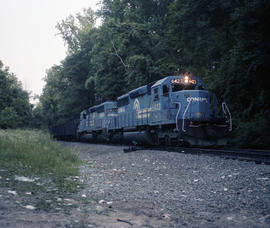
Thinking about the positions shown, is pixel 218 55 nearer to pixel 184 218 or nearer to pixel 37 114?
pixel 184 218

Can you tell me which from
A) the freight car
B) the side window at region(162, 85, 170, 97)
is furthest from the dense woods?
the freight car

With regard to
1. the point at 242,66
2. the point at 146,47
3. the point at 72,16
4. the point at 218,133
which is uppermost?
the point at 72,16

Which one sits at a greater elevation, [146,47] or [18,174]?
[146,47]

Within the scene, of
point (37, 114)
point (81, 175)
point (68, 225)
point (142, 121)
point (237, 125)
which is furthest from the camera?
point (37, 114)

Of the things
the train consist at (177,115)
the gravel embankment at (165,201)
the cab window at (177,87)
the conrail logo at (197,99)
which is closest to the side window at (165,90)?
the train consist at (177,115)

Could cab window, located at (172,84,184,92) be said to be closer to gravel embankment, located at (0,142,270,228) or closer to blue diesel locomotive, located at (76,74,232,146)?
blue diesel locomotive, located at (76,74,232,146)

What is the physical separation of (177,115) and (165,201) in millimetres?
8703

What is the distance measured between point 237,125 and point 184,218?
40.9 feet

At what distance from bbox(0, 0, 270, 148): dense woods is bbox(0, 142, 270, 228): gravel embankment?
542 centimetres

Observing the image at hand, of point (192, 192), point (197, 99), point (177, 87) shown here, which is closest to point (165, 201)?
point (192, 192)

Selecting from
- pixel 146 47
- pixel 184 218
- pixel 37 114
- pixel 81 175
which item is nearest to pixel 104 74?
pixel 146 47

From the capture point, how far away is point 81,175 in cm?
797

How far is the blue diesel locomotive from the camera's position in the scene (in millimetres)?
13484

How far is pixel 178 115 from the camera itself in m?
14.1
